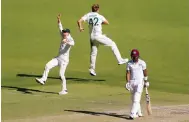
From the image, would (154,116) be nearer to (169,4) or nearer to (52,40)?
(52,40)

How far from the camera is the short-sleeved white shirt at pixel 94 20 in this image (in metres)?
16.6

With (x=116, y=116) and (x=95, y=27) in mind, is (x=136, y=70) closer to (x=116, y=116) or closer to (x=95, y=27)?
(x=116, y=116)

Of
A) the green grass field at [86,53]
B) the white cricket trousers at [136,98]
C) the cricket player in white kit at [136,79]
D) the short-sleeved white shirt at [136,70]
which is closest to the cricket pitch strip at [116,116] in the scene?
Result: the white cricket trousers at [136,98]

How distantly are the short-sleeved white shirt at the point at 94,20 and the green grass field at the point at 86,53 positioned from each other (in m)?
1.57

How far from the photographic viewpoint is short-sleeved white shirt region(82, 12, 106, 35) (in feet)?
54.4

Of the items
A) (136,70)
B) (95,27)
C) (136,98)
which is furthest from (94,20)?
(136,98)

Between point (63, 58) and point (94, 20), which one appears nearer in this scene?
point (63, 58)

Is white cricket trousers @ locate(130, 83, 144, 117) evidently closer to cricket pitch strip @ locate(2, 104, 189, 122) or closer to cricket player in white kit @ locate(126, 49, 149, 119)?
cricket player in white kit @ locate(126, 49, 149, 119)

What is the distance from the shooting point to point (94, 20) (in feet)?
54.6

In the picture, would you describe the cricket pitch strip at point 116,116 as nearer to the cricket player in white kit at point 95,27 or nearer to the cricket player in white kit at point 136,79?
the cricket player in white kit at point 136,79

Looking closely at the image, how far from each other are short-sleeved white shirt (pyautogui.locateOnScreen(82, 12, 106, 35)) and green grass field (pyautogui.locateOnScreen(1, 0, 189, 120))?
1.57 meters

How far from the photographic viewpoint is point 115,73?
1861 cm

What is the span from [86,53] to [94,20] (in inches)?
212

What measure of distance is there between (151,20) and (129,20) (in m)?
1.16
